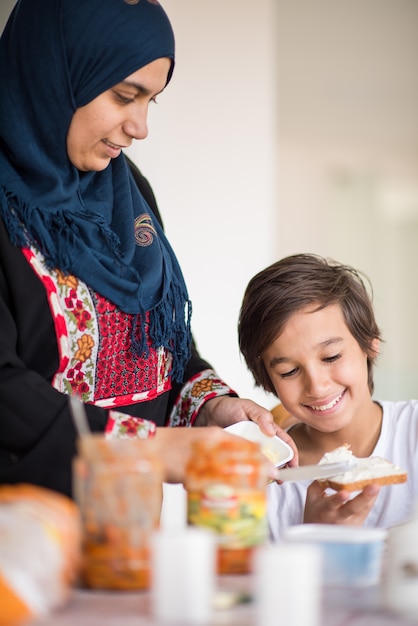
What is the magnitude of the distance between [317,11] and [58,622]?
5.39m

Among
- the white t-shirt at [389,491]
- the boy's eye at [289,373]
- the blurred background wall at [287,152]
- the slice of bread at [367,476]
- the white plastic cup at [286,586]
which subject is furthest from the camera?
the blurred background wall at [287,152]

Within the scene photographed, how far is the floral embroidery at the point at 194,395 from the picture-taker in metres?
1.75

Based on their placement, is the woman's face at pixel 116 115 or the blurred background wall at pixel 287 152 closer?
the woman's face at pixel 116 115

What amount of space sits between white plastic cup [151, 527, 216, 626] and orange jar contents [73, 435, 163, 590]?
87mm

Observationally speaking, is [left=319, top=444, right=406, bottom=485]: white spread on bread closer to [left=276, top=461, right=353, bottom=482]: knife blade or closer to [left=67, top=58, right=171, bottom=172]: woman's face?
[left=276, top=461, right=353, bottom=482]: knife blade

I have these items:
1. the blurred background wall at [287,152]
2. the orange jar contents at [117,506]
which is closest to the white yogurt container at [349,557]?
the orange jar contents at [117,506]

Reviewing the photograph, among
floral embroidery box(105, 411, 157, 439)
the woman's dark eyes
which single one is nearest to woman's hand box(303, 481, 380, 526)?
floral embroidery box(105, 411, 157, 439)

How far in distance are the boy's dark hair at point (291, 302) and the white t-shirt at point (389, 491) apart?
0.19 m

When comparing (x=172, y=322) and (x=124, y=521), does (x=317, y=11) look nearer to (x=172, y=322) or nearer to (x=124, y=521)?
(x=172, y=322)

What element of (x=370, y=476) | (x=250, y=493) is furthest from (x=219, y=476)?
(x=370, y=476)

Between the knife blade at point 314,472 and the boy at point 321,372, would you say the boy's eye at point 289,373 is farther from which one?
the knife blade at point 314,472

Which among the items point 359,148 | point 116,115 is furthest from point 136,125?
point 359,148

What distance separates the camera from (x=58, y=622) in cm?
76

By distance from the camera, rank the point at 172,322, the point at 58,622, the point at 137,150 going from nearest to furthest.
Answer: the point at 58,622
the point at 172,322
the point at 137,150
